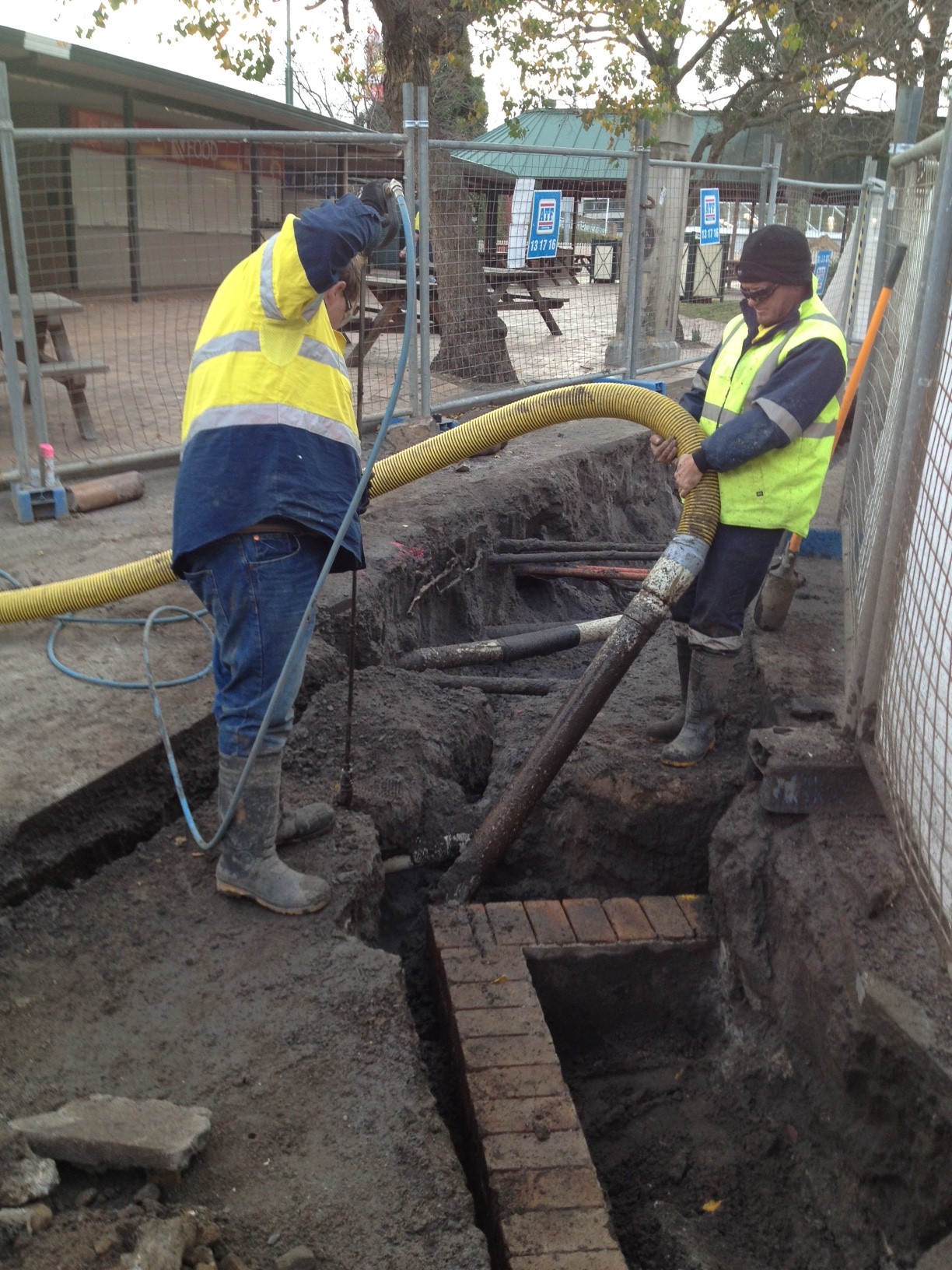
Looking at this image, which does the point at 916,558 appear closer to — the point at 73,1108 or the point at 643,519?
the point at 73,1108

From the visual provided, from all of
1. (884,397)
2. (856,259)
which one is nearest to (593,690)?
(884,397)

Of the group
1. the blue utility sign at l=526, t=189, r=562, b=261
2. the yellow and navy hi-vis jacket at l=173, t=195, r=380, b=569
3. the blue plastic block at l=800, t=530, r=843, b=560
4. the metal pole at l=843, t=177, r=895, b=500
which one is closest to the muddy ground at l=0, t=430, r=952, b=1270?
the yellow and navy hi-vis jacket at l=173, t=195, r=380, b=569

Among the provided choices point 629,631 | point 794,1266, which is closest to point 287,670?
point 629,631

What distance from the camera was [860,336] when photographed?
9836 mm

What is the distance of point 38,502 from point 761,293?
4051 mm

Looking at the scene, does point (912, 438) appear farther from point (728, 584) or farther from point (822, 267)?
point (822, 267)

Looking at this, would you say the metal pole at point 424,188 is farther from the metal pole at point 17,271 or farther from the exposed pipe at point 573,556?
the metal pole at point 17,271

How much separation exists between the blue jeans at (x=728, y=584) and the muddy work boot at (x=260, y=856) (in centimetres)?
177

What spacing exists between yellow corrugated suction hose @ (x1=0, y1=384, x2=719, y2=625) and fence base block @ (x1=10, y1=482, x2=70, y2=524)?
3.98 ft

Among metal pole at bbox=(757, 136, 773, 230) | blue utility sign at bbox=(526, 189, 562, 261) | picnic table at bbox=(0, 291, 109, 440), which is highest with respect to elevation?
metal pole at bbox=(757, 136, 773, 230)

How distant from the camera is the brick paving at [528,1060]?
2.29 meters

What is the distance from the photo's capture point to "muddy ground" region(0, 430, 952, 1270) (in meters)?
2.25

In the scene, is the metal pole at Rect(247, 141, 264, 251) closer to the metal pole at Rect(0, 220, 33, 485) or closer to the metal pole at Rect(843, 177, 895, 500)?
the metal pole at Rect(0, 220, 33, 485)

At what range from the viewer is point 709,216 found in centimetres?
1173
